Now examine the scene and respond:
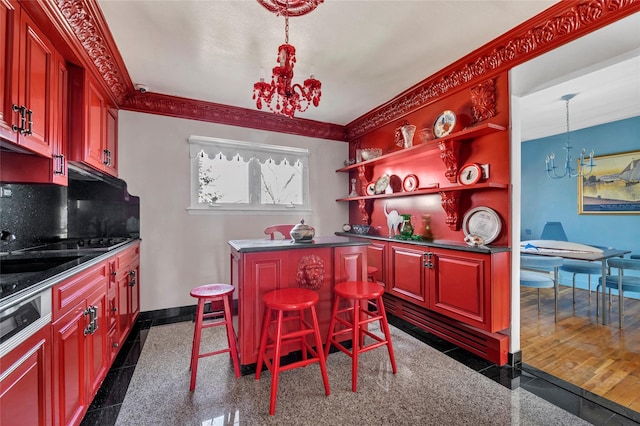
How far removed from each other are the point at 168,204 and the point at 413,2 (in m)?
3.14

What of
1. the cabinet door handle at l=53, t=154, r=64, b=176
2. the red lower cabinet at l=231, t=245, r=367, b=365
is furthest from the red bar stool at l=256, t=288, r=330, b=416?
the cabinet door handle at l=53, t=154, r=64, b=176

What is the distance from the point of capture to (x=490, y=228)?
93.5 inches

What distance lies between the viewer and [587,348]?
239cm

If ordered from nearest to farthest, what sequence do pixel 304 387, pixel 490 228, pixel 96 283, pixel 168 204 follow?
pixel 96 283
pixel 304 387
pixel 490 228
pixel 168 204

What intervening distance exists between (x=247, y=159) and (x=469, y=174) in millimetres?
2736

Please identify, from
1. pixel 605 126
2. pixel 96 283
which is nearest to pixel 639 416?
pixel 96 283

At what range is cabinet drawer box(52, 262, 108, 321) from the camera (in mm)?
1251

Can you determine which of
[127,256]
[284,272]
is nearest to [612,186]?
[284,272]

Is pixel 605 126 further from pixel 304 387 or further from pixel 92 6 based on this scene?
pixel 92 6

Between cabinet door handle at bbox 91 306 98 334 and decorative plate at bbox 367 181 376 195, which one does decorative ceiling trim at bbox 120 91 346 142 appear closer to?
decorative plate at bbox 367 181 376 195

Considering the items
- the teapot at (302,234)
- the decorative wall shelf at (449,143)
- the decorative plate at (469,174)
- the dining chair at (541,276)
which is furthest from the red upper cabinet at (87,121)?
the dining chair at (541,276)

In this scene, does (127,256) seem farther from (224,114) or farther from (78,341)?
(224,114)

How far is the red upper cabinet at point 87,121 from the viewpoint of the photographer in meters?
1.97

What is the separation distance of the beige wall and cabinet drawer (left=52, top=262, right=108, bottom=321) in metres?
1.41
